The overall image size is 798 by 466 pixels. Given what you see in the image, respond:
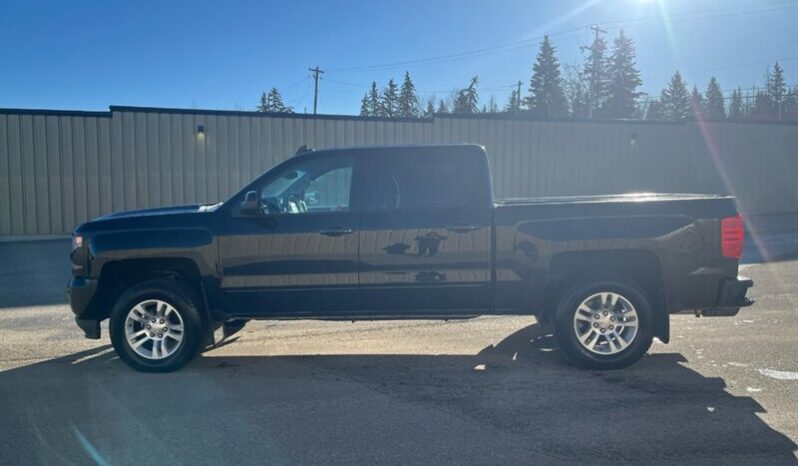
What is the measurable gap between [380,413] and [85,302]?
304cm

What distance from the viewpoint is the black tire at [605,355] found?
575cm

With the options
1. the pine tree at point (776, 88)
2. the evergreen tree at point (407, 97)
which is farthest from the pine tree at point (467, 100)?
the pine tree at point (776, 88)

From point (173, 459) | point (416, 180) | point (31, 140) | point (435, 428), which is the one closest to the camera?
point (173, 459)

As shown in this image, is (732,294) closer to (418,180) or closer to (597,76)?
(418,180)

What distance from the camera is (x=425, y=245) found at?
5.86 m

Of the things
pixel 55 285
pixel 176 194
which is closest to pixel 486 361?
pixel 55 285

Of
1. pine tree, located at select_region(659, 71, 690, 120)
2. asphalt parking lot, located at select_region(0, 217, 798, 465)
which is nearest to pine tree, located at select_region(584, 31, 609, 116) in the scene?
pine tree, located at select_region(659, 71, 690, 120)

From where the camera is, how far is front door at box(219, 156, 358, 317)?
19.4ft

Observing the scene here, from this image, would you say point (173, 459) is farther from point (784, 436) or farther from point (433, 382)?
point (784, 436)

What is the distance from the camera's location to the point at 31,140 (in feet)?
58.9

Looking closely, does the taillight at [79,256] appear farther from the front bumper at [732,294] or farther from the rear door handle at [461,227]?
the front bumper at [732,294]

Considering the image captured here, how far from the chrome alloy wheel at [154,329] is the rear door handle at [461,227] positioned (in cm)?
256

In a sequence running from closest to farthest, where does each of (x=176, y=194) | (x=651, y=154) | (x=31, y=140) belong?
(x=31, y=140)
(x=176, y=194)
(x=651, y=154)

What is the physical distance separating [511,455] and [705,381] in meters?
2.36
